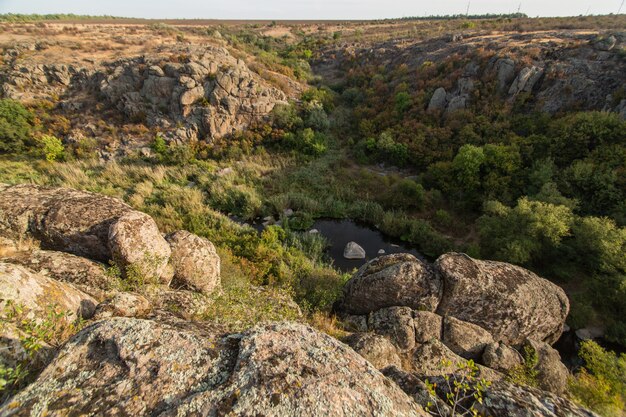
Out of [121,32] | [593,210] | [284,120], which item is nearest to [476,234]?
[593,210]

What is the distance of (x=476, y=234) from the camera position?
738 inches

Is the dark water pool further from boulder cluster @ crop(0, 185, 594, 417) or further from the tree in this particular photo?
boulder cluster @ crop(0, 185, 594, 417)

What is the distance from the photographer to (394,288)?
10562mm

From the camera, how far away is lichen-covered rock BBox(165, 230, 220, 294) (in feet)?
31.1

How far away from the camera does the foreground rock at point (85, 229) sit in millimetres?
8172

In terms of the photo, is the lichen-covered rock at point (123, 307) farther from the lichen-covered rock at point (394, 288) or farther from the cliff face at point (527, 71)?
the cliff face at point (527, 71)

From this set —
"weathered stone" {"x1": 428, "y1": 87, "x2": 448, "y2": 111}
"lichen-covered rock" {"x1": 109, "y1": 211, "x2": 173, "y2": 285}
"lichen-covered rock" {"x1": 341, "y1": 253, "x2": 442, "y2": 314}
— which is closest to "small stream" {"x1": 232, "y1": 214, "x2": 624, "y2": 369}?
"lichen-covered rock" {"x1": 341, "y1": 253, "x2": 442, "y2": 314}

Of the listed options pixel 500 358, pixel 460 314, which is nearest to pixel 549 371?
Result: pixel 500 358

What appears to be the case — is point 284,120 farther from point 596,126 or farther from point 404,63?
point 596,126

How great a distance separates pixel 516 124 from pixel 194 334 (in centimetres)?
2875

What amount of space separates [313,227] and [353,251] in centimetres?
384

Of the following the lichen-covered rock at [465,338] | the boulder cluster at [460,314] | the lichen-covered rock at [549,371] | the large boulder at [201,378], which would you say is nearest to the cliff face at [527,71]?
the boulder cluster at [460,314]

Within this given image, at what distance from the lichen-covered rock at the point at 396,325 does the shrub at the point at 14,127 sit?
109ft

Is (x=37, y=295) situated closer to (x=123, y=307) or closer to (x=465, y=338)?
(x=123, y=307)
